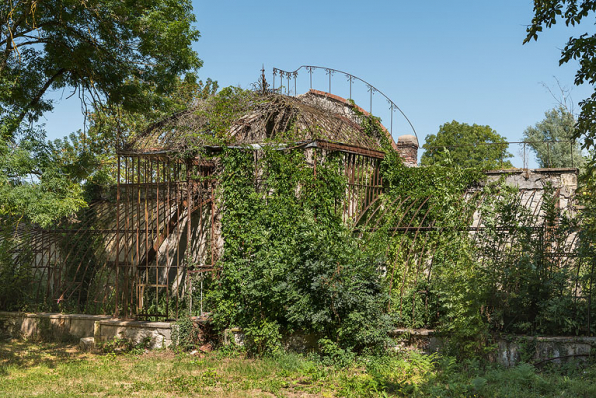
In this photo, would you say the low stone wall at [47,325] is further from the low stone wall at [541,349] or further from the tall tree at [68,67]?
the low stone wall at [541,349]

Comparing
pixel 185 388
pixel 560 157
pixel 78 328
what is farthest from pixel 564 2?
pixel 560 157

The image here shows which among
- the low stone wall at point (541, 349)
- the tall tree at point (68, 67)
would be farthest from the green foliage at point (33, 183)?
the low stone wall at point (541, 349)

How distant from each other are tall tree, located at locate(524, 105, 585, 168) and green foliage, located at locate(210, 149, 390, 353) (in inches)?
800

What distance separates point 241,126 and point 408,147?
21.1 feet

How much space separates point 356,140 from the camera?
12484 mm

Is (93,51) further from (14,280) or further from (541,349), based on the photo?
(541,349)

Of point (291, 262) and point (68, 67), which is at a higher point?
point (68, 67)

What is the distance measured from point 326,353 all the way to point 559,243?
15.1ft

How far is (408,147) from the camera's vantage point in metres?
16.1

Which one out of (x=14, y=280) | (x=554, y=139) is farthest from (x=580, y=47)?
(x=554, y=139)

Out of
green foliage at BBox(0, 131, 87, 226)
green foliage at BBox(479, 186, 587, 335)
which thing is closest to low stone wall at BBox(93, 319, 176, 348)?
green foliage at BBox(0, 131, 87, 226)

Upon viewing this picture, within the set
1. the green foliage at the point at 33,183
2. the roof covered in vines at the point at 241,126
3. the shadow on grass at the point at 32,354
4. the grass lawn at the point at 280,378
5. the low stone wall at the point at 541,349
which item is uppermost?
the roof covered in vines at the point at 241,126

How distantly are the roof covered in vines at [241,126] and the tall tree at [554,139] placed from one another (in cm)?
1897

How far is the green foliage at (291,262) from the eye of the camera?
9062 millimetres
